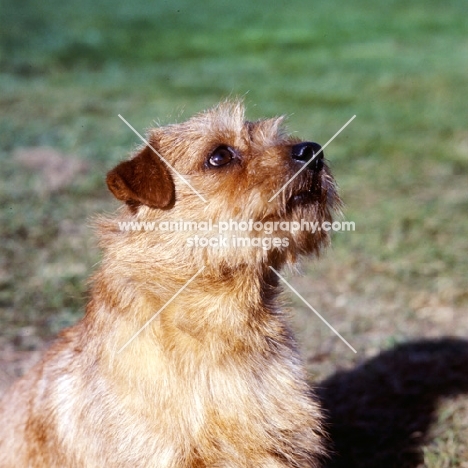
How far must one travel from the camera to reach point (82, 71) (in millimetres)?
17438

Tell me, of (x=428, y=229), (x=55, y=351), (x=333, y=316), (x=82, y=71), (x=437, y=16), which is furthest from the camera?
(x=437, y=16)

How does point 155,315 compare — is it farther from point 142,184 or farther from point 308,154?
point 308,154

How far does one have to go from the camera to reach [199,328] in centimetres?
345

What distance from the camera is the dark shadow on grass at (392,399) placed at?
4.53 metres

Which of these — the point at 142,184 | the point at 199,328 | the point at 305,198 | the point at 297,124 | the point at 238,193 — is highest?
the point at 142,184

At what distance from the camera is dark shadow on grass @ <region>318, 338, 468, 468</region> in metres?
4.53

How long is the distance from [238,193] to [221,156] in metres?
0.32

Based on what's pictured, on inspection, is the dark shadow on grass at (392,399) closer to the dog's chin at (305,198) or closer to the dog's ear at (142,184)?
the dog's chin at (305,198)

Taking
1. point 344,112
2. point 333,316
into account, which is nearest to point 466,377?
point 333,316

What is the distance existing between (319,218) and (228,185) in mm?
522

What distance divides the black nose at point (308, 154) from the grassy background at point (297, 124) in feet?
5.17

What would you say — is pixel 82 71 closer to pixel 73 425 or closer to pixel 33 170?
pixel 33 170

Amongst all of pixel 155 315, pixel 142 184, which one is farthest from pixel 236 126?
pixel 155 315

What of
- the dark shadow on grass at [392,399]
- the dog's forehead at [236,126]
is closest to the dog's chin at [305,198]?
the dog's forehead at [236,126]
